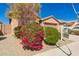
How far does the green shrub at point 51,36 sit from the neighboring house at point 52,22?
199 millimetres

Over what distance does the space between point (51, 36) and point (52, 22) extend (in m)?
0.72

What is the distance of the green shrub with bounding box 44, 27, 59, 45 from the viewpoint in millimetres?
11172

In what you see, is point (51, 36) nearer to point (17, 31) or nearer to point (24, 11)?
point (17, 31)

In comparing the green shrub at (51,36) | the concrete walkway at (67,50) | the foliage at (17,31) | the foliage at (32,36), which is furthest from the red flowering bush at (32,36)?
the concrete walkway at (67,50)

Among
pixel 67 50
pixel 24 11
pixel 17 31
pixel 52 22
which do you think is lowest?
pixel 67 50

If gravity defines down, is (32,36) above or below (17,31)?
below

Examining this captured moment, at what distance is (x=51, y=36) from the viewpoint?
1131 cm

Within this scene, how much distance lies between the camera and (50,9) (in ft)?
35.6

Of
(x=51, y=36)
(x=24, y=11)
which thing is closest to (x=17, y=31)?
(x=24, y=11)

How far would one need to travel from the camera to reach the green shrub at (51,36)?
11.2m

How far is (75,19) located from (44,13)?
156 centimetres

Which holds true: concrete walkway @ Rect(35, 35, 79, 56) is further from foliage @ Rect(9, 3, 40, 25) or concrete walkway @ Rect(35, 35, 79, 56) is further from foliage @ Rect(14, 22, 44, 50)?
foliage @ Rect(9, 3, 40, 25)

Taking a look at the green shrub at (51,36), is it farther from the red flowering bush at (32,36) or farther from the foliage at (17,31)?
the foliage at (17,31)

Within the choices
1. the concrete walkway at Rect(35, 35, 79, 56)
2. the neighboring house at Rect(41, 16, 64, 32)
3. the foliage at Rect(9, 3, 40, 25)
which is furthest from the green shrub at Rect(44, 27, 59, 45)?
the foliage at Rect(9, 3, 40, 25)
